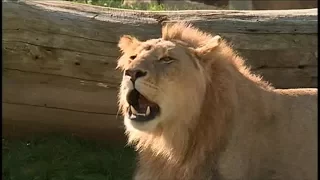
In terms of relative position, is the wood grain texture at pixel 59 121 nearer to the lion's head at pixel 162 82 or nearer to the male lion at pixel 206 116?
the male lion at pixel 206 116

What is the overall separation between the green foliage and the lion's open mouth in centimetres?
127

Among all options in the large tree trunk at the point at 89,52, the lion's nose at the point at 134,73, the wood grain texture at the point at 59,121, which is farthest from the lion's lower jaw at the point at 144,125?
the wood grain texture at the point at 59,121

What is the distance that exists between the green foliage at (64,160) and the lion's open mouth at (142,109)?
1269 millimetres

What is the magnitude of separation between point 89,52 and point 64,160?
0.75 m

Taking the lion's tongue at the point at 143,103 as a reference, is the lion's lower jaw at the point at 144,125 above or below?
below

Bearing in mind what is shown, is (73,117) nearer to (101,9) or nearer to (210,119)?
(101,9)

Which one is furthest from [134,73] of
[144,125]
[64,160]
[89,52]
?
[64,160]

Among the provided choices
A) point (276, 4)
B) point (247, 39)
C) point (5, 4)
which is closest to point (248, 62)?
point (247, 39)

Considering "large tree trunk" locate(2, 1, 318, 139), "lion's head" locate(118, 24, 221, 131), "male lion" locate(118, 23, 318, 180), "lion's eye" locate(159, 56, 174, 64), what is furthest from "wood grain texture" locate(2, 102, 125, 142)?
"lion's eye" locate(159, 56, 174, 64)

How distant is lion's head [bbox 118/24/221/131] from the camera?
125 inches

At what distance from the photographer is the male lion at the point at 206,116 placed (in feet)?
10.7

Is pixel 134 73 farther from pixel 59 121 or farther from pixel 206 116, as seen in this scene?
pixel 59 121

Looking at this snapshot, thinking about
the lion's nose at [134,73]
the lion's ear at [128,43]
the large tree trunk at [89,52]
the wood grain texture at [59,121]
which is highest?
the lion's ear at [128,43]

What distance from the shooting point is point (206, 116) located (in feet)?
11.4
